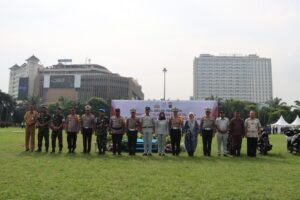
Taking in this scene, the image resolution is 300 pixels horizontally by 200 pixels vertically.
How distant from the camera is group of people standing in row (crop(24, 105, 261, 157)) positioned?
43.2 feet

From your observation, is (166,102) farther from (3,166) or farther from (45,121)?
(3,166)

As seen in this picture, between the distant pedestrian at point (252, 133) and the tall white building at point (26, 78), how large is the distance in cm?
12901

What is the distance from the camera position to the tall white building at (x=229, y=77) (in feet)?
518

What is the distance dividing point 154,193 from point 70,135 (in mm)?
7863

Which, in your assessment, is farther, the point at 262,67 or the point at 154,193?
the point at 262,67

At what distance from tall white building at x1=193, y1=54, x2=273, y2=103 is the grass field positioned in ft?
484

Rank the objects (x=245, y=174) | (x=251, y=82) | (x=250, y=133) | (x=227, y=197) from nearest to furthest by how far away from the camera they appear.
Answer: (x=227, y=197) → (x=245, y=174) → (x=250, y=133) → (x=251, y=82)

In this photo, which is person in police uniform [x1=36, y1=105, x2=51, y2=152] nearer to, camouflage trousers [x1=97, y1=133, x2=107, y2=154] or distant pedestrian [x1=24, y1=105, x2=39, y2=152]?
distant pedestrian [x1=24, y1=105, x2=39, y2=152]

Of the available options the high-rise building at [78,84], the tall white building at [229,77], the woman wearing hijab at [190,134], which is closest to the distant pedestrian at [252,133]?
the woman wearing hijab at [190,134]

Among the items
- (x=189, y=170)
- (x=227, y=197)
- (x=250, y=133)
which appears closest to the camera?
(x=227, y=197)

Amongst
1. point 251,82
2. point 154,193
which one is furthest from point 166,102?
point 251,82

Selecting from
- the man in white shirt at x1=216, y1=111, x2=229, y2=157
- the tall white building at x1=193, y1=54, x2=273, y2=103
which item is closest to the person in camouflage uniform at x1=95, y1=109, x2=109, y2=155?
the man in white shirt at x1=216, y1=111, x2=229, y2=157

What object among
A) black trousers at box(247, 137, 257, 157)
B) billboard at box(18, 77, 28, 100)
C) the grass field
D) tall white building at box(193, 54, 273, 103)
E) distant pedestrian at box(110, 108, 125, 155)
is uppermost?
tall white building at box(193, 54, 273, 103)

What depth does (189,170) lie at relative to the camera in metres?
8.96
